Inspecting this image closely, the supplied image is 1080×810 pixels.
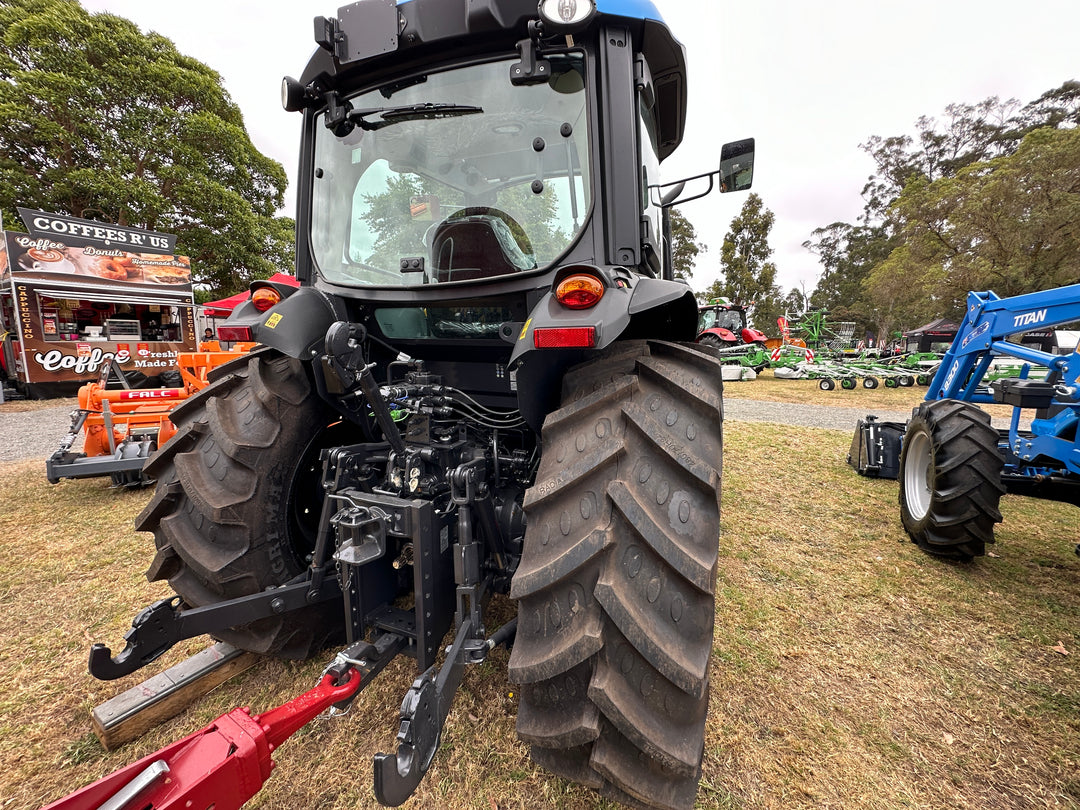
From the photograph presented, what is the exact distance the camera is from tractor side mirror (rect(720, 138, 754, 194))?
205 centimetres

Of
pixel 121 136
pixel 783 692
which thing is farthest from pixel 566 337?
pixel 121 136

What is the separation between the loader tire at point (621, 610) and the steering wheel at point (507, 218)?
2.80ft

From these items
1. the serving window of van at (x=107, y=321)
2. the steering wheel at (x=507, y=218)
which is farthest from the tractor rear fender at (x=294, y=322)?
the serving window of van at (x=107, y=321)

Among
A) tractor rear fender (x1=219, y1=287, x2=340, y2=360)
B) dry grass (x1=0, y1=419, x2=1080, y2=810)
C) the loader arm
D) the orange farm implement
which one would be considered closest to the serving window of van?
the orange farm implement

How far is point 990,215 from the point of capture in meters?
19.6

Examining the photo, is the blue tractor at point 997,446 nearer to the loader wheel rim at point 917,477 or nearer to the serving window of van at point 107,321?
the loader wheel rim at point 917,477

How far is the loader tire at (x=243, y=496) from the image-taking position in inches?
66.4

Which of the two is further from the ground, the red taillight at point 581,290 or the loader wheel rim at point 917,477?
the red taillight at point 581,290

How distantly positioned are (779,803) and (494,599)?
147cm

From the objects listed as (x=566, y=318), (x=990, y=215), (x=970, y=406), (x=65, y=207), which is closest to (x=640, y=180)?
(x=566, y=318)

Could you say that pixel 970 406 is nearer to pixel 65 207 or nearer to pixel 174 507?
pixel 174 507

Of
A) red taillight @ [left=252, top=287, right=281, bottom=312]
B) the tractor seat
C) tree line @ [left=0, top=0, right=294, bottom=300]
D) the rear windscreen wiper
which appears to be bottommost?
red taillight @ [left=252, top=287, right=281, bottom=312]

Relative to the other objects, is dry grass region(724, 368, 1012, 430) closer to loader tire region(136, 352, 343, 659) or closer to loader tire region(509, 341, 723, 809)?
loader tire region(509, 341, 723, 809)

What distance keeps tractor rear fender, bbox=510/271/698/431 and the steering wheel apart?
13.5 inches
